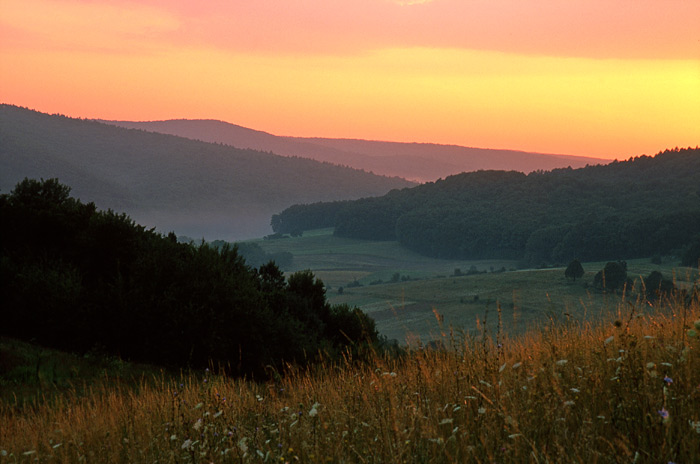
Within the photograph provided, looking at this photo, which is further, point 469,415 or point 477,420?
point 469,415

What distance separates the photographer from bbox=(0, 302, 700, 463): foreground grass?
476 centimetres

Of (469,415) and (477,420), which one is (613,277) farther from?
(477,420)

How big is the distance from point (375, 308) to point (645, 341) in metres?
152

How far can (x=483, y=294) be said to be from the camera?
15475 cm

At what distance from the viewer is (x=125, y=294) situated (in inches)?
837

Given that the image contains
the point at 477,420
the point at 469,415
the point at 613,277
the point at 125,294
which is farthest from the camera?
the point at 613,277

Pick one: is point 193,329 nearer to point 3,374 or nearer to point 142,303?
point 142,303

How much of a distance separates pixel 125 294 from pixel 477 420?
1792 cm

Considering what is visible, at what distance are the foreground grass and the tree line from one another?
35.3 ft

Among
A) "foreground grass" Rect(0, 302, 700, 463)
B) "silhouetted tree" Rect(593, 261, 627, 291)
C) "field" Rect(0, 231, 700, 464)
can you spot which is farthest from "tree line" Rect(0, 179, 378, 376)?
"silhouetted tree" Rect(593, 261, 627, 291)

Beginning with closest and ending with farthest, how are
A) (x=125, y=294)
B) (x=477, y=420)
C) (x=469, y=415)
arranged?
(x=477, y=420) → (x=469, y=415) → (x=125, y=294)

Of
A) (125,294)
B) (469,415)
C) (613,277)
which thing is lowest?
(613,277)

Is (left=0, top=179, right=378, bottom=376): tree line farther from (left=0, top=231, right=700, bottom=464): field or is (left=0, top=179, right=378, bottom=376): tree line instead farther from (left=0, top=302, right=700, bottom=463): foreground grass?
(left=0, top=302, right=700, bottom=463): foreground grass

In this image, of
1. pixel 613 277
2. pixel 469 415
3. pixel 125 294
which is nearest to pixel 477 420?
pixel 469 415
